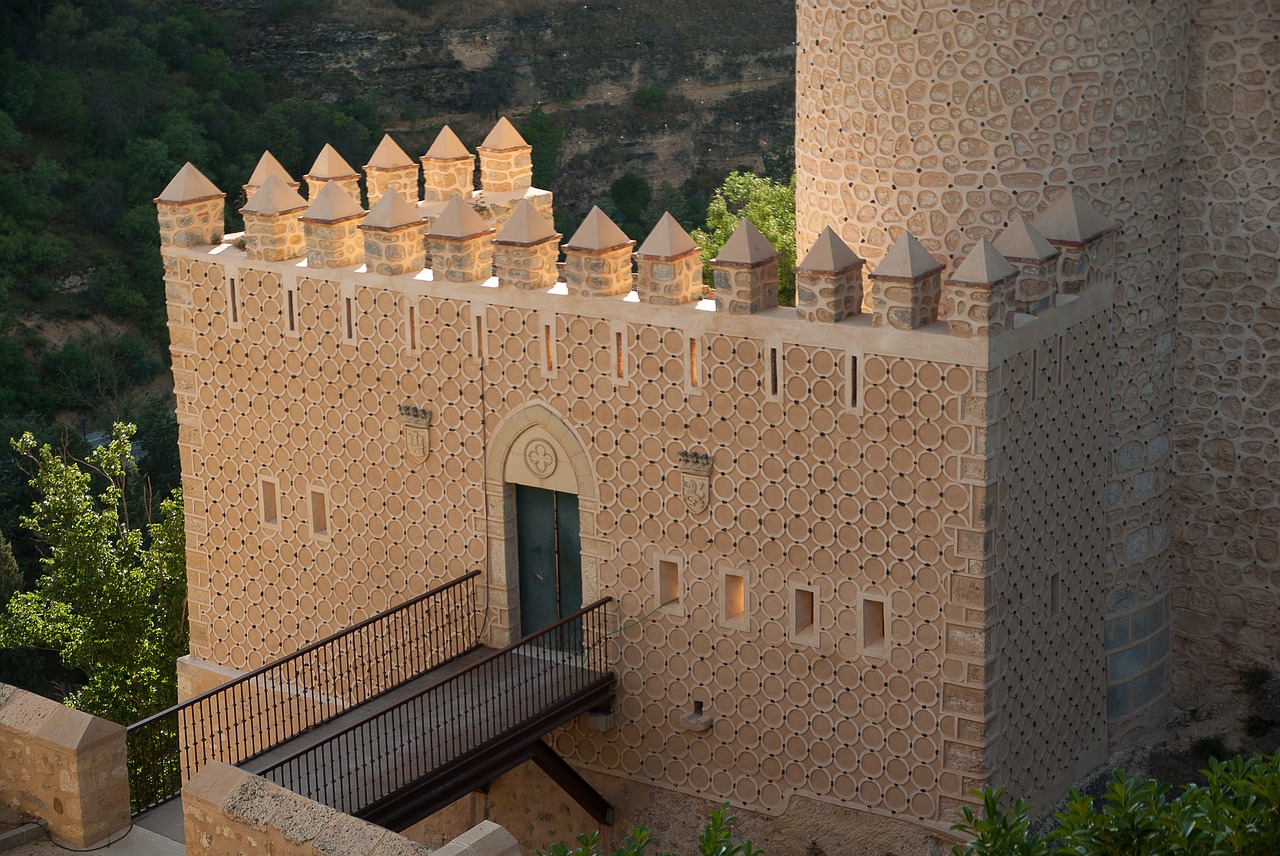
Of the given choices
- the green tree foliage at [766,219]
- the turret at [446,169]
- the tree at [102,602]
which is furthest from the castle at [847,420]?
the green tree foliage at [766,219]

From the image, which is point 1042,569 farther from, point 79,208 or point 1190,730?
point 79,208

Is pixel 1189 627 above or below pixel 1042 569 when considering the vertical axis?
below

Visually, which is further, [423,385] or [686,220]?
[686,220]

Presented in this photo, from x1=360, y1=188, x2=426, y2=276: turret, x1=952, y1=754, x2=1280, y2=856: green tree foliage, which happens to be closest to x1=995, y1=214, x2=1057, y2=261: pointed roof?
x1=360, y1=188, x2=426, y2=276: turret

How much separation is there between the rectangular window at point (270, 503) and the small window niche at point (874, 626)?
18.6 feet

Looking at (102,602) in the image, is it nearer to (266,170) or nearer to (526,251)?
(266,170)

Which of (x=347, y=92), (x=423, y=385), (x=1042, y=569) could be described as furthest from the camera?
(x=347, y=92)

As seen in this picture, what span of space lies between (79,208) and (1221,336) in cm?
3337

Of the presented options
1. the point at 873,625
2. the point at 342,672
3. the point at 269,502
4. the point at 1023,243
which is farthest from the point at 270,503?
the point at 1023,243

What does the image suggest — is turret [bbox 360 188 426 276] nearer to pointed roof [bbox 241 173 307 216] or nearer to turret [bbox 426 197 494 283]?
turret [bbox 426 197 494 283]

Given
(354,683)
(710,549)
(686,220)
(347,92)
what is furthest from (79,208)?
(710,549)

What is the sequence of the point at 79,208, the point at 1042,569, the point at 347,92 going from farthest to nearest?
1. the point at 347,92
2. the point at 79,208
3. the point at 1042,569

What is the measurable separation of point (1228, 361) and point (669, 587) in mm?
5228

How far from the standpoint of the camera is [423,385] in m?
15.1
